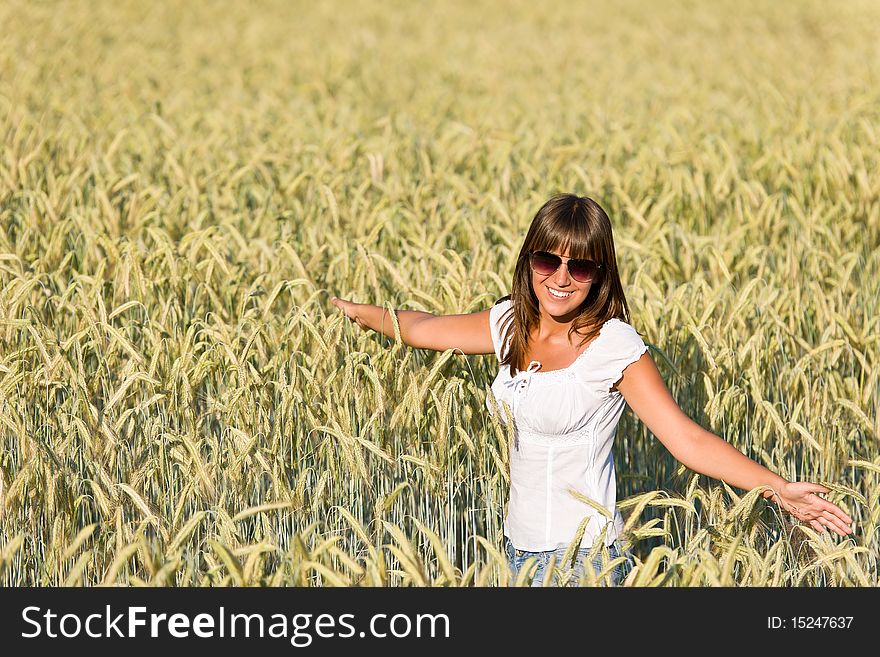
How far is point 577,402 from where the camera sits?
2.22 meters

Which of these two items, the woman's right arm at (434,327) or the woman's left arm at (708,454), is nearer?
the woman's left arm at (708,454)

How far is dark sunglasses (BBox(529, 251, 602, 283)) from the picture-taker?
88.3 inches

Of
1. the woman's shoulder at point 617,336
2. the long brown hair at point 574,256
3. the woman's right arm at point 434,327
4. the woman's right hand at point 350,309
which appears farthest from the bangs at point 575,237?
the woman's right hand at point 350,309

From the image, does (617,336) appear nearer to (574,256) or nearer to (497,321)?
(574,256)

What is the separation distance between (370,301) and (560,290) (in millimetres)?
1403

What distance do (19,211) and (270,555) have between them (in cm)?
242

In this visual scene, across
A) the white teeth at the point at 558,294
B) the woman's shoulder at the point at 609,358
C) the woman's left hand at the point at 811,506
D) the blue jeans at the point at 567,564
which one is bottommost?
the blue jeans at the point at 567,564

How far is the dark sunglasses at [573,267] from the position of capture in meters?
2.24

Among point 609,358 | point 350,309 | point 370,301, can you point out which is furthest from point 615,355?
point 370,301

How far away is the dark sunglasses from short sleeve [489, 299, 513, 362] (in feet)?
0.67

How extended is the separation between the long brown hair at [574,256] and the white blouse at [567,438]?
4 cm

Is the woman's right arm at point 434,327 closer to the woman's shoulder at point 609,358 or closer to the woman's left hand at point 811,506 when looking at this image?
the woman's shoulder at point 609,358

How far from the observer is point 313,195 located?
4934mm

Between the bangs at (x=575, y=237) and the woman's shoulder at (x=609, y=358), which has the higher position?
the bangs at (x=575, y=237)
